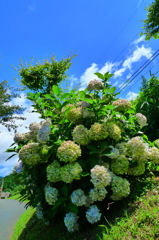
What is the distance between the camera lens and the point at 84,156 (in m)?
2.13

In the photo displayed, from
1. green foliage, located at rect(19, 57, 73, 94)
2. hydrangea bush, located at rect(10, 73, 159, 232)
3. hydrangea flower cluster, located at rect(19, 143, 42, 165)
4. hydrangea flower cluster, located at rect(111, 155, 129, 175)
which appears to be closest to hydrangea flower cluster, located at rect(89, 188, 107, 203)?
hydrangea bush, located at rect(10, 73, 159, 232)

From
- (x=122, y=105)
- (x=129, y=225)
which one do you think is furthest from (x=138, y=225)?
(x=122, y=105)

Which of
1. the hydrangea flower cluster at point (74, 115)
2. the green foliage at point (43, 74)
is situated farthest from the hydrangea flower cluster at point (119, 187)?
the green foliage at point (43, 74)

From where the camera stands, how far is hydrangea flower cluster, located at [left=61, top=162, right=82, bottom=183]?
1750mm

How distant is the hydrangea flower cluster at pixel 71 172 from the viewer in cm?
175

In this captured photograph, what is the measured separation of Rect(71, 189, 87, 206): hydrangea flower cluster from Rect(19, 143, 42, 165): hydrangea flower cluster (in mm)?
622

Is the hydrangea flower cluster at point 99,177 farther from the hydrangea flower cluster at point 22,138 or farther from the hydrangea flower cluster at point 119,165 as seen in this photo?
the hydrangea flower cluster at point 22,138

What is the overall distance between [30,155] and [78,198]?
77 centimetres

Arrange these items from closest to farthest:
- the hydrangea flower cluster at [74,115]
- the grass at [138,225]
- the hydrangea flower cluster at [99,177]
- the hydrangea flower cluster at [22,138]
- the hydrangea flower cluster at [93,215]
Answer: the grass at [138,225] < the hydrangea flower cluster at [99,177] < the hydrangea flower cluster at [93,215] < the hydrangea flower cluster at [74,115] < the hydrangea flower cluster at [22,138]

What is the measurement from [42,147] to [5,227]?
13.2 feet

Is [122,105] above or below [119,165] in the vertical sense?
above

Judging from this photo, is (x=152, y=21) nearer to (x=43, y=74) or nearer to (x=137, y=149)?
(x=43, y=74)

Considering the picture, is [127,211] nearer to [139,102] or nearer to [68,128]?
[68,128]

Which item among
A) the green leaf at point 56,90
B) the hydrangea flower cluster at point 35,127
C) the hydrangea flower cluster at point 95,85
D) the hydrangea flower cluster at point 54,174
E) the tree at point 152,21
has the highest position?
the tree at point 152,21
